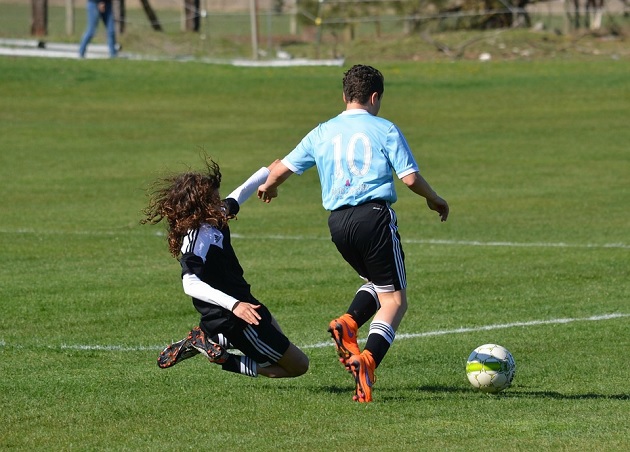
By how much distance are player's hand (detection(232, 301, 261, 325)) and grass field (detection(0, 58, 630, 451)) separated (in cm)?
54

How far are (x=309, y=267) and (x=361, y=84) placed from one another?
546 centimetres

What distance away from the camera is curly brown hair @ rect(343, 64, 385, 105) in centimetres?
746

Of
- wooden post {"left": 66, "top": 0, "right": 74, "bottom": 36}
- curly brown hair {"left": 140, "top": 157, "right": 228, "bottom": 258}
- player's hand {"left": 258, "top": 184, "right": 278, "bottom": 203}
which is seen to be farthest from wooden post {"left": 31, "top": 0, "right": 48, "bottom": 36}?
curly brown hair {"left": 140, "top": 157, "right": 228, "bottom": 258}

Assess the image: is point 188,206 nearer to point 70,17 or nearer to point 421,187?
point 421,187

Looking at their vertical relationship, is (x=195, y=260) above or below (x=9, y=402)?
above

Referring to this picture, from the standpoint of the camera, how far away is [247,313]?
6.69 metres

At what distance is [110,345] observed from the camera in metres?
8.91

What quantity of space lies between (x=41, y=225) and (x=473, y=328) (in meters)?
8.05

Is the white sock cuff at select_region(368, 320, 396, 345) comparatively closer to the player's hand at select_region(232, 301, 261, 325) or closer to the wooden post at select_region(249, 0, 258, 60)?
the player's hand at select_region(232, 301, 261, 325)

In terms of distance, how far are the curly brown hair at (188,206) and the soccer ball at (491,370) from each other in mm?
1849

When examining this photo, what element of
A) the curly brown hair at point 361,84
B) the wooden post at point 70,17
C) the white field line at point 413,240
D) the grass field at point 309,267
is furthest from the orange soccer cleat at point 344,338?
the wooden post at point 70,17

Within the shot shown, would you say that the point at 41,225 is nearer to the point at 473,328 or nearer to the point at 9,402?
the point at 473,328

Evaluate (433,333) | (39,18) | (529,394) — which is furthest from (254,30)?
(529,394)

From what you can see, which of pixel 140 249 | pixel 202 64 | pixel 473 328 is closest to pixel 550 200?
pixel 140 249
